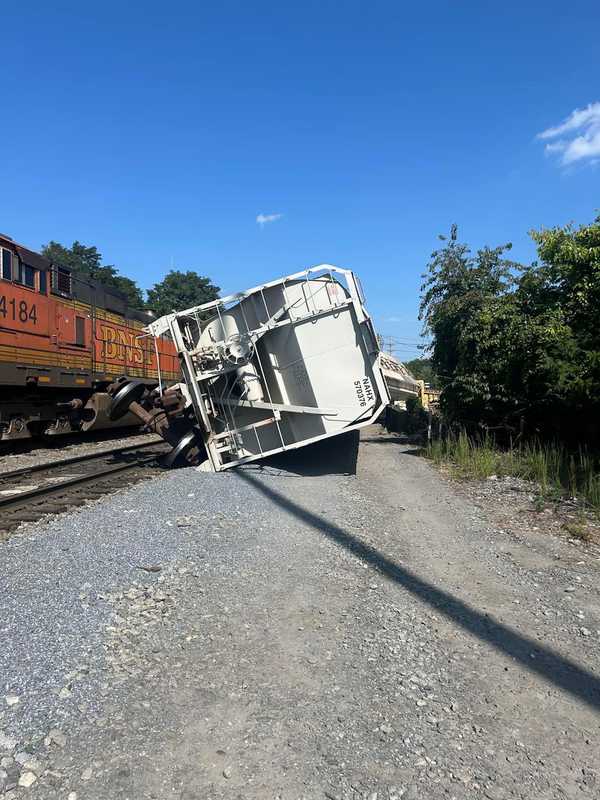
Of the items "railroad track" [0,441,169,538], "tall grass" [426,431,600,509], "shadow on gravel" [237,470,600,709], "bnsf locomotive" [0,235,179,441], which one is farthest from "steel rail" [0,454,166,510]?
"tall grass" [426,431,600,509]

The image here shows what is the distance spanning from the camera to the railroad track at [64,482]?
7.28 m

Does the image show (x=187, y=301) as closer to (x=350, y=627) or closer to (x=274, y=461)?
(x=274, y=461)

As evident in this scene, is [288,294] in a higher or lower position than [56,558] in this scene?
higher

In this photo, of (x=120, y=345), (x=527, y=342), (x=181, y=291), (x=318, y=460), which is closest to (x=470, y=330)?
(x=527, y=342)

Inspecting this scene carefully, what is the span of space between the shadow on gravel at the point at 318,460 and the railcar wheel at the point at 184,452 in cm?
118

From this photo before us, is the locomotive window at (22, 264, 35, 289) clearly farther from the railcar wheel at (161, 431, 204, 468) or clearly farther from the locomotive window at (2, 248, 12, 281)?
the railcar wheel at (161, 431, 204, 468)

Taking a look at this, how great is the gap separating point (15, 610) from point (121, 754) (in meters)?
1.92

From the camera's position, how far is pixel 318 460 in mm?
12117

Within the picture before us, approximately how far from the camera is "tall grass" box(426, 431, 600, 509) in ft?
29.3

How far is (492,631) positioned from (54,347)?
38.0ft

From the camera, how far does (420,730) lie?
2840 mm

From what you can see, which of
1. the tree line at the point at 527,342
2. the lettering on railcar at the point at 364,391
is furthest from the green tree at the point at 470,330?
the lettering on railcar at the point at 364,391

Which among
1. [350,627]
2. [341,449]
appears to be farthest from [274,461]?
[350,627]

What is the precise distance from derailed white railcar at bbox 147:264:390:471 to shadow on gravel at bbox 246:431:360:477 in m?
0.98
